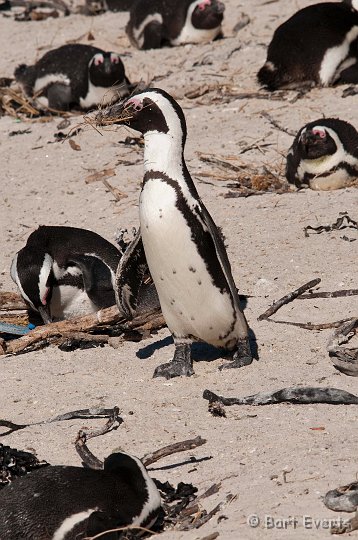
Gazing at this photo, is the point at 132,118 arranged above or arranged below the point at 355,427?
above

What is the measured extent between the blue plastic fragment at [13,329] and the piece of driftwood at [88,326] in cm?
16

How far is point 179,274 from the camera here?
5.39m

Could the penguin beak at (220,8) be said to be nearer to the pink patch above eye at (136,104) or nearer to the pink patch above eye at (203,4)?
the pink patch above eye at (203,4)

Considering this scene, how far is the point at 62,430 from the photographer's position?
4926 millimetres

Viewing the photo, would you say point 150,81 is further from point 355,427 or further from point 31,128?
point 355,427

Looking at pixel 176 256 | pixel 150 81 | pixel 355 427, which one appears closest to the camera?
pixel 355 427

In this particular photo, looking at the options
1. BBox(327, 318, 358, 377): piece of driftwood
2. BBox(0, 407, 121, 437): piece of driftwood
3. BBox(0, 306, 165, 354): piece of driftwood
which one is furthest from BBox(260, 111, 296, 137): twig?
BBox(0, 407, 121, 437): piece of driftwood

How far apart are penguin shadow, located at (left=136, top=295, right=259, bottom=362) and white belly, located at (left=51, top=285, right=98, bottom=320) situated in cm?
70

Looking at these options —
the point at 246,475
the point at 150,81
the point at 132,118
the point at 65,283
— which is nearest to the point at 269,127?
the point at 150,81

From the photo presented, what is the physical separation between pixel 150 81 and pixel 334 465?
6909 millimetres

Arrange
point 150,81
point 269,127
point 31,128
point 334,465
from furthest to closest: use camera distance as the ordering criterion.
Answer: point 150,81 → point 31,128 → point 269,127 → point 334,465

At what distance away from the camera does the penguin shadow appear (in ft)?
19.1

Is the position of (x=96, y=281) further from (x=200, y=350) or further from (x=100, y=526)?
(x=100, y=526)

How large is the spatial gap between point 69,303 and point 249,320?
3.89 ft
